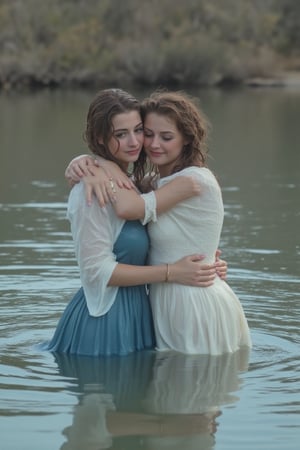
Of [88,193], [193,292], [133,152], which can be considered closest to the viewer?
[88,193]

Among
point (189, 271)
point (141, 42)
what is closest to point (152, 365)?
point (189, 271)

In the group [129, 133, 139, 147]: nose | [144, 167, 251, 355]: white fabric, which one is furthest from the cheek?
[144, 167, 251, 355]: white fabric

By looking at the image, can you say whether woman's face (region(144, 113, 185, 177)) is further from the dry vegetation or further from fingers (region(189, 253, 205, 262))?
the dry vegetation

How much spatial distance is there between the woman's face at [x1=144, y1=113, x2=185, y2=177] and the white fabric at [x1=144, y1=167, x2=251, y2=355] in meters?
0.12

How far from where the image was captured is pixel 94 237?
5930 millimetres

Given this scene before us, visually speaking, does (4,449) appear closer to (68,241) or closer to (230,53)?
(68,241)

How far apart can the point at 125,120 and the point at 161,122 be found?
202 mm

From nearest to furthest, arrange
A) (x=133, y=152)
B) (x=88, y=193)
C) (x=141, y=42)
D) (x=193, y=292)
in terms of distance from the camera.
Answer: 1. (x=88, y=193)
2. (x=133, y=152)
3. (x=193, y=292)
4. (x=141, y=42)

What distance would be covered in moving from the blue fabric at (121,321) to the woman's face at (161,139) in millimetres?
385

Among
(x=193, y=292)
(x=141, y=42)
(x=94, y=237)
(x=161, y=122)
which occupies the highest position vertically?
(x=141, y=42)

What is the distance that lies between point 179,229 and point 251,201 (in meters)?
7.48

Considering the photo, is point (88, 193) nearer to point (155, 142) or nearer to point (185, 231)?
point (155, 142)

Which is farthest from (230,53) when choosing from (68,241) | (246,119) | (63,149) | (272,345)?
(272,345)

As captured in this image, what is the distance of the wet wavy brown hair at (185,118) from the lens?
19.5ft
